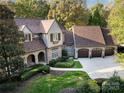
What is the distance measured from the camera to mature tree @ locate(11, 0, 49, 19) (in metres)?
53.5

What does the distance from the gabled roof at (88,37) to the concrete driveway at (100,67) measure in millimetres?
3203

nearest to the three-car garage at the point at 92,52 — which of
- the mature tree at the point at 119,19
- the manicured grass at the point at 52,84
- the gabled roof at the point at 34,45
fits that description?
the gabled roof at the point at 34,45

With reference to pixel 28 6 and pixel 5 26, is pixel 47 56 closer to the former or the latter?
pixel 5 26

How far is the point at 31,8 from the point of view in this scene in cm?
5531

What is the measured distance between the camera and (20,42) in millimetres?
25438

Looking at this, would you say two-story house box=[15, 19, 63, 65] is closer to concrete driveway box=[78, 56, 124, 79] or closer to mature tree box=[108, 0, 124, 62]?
concrete driveway box=[78, 56, 124, 79]

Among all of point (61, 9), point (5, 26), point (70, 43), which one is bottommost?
point (70, 43)

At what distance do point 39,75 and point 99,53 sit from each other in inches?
664

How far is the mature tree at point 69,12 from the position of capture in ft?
160

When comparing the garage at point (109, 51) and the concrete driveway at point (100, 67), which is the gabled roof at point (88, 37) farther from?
the concrete driveway at point (100, 67)

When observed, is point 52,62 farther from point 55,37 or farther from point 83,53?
point 83,53

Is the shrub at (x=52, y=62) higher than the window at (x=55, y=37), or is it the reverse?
the window at (x=55, y=37)

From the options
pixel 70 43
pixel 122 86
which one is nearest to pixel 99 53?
pixel 70 43

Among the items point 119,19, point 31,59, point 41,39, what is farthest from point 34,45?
point 119,19
